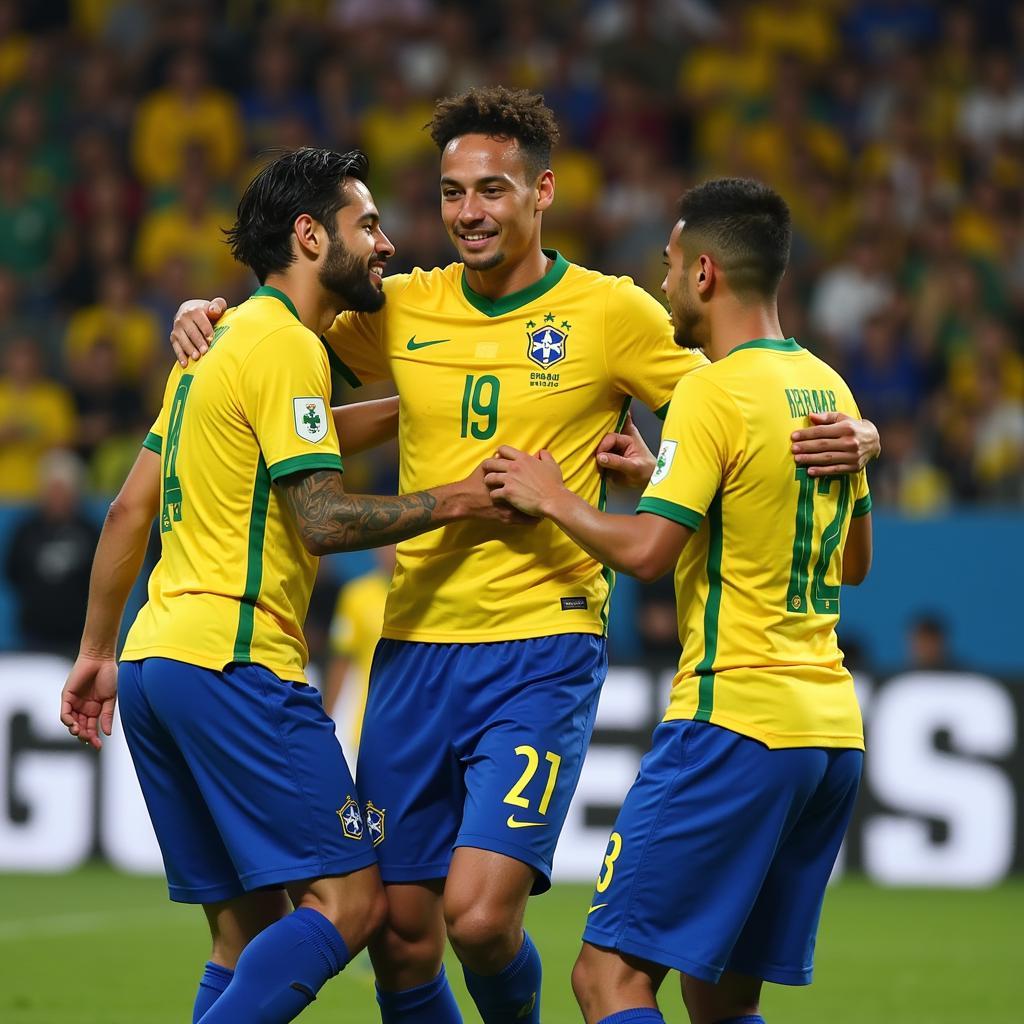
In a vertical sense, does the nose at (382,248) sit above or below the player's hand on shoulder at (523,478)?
above

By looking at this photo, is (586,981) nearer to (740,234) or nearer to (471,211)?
(740,234)

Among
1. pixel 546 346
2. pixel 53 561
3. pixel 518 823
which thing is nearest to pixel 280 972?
pixel 518 823

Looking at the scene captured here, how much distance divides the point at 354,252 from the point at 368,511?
0.72 metres

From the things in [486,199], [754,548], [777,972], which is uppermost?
[486,199]

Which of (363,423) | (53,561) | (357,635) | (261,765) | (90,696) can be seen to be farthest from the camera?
(53,561)

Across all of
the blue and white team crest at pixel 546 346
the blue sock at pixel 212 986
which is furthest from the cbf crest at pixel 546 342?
the blue sock at pixel 212 986

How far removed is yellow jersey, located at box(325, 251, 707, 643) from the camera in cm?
485

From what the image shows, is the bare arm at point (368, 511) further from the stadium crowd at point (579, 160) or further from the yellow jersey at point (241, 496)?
the stadium crowd at point (579, 160)

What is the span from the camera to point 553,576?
4867mm

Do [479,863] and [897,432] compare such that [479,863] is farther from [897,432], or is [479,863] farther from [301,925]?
[897,432]

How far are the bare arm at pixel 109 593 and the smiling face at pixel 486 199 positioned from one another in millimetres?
990

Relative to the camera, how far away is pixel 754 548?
425 centimetres

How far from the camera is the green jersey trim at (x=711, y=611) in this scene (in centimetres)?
424

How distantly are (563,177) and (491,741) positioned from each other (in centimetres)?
917
